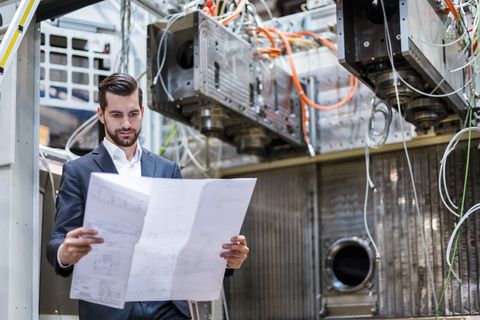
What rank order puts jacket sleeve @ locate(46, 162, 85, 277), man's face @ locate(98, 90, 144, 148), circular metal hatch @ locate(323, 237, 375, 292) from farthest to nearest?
1. circular metal hatch @ locate(323, 237, 375, 292)
2. man's face @ locate(98, 90, 144, 148)
3. jacket sleeve @ locate(46, 162, 85, 277)

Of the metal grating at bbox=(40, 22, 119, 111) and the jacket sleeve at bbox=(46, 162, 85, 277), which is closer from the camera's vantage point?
the jacket sleeve at bbox=(46, 162, 85, 277)

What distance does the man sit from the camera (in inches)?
79.2

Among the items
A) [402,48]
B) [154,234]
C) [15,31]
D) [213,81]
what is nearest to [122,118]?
[154,234]

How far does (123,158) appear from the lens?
216cm

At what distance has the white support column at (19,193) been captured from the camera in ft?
9.10

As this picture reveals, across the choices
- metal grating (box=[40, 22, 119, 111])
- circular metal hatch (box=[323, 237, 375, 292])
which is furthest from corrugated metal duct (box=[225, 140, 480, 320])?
metal grating (box=[40, 22, 119, 111])

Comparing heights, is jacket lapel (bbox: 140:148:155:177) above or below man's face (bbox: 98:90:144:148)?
below

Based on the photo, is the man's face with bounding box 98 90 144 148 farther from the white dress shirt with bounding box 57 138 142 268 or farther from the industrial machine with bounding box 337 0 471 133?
the industrial machine with bounding box 337 0 471 133

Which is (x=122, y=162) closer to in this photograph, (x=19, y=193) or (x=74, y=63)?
(x=19, y=193)

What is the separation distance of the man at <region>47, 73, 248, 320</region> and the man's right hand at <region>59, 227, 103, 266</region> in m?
0.12

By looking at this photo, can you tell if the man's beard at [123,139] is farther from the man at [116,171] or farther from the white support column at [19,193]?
the white support column at [19,193]

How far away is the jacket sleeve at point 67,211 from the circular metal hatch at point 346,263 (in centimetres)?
247

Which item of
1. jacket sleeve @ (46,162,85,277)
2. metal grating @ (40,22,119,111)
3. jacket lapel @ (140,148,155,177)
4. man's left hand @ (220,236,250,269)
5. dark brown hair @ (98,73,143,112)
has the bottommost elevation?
man's left hand @ (220,236,250,269)

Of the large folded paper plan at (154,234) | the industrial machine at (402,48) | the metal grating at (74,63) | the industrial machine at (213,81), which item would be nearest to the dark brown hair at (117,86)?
the large folded paper plan at (154,234)
